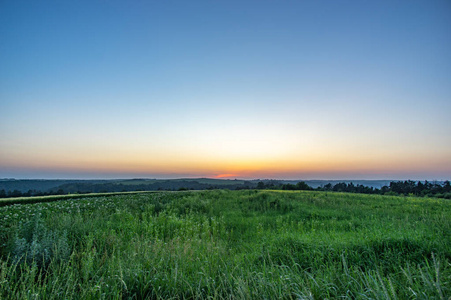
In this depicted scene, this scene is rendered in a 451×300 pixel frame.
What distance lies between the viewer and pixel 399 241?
407 cm

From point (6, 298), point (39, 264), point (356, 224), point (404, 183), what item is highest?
point (6, 298)

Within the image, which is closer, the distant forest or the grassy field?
the grassy field

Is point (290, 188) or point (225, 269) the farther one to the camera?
point (290, 188)

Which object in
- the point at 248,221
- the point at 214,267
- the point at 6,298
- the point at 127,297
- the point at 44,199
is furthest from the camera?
the point at 44,199

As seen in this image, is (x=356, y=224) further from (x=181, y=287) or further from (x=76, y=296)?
(x=76, y=296)

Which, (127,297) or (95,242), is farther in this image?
(95,242)

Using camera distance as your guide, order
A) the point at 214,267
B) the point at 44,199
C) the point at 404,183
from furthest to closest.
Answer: the point at 404,183, the point at 44,199, the point at 214,267

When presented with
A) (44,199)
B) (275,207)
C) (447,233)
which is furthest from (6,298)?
(44,199)

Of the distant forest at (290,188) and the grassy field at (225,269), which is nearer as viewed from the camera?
the grassy field at (225,269)

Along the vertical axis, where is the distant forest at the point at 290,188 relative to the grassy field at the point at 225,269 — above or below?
below

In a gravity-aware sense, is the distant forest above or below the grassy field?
below

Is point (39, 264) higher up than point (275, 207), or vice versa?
point (39, 264)

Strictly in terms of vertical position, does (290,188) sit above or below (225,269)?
below

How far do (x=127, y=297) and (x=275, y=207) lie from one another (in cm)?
1156
